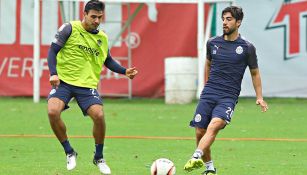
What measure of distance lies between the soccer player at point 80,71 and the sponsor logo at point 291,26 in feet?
44.0

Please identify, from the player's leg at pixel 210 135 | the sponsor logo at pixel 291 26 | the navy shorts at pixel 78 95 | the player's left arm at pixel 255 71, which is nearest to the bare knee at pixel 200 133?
the player's leg at pixel 210 135

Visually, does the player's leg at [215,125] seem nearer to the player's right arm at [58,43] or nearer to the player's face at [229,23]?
the player's face at [229,23]

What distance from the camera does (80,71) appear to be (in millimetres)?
11695

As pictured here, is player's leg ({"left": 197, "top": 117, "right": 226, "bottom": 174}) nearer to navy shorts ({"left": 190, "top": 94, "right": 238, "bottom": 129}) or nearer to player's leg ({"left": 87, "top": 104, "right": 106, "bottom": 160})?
navy shorts ({"left": 190, "top": 94, "right": 238, "bottom": 129})

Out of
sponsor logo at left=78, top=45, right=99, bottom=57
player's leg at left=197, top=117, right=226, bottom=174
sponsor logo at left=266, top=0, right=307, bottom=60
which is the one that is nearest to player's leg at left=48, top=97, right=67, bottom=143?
sponsor logo at left=78, top=45, right=99, bottom=57

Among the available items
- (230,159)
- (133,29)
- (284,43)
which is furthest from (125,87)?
(230,159)

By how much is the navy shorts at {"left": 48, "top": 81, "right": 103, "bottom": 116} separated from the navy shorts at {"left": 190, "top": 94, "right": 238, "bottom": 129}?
128cm

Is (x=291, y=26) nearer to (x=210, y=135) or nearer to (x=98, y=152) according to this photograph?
(x=98, y=152)

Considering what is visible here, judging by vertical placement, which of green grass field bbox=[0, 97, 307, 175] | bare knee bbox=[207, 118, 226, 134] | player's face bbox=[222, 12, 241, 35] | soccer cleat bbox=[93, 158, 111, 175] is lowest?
green grass field bbox=[0, 97, 307, 175]

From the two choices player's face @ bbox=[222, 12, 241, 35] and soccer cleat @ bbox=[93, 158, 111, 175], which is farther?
soccer cleat @ bbox=[93, 158, 111, 175]

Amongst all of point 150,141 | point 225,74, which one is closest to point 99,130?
point 225,74

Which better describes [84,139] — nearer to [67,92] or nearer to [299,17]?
[67,92]

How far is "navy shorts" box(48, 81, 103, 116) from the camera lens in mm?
11523

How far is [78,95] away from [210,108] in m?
1.67
